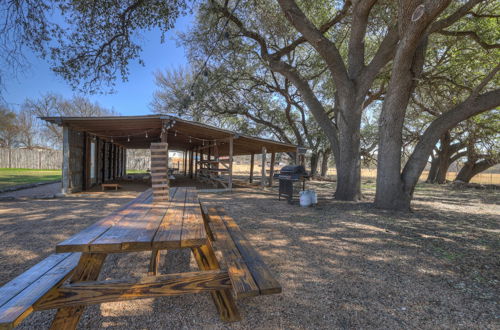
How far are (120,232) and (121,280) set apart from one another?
12.8 inches

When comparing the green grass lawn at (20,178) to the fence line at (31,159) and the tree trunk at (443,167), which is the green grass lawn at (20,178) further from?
the tree trunk at (443,167)

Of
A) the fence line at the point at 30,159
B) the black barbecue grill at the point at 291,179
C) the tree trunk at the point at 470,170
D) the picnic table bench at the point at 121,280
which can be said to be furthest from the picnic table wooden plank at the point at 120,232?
the fence line at the point at 30,159

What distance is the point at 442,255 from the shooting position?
135 inches

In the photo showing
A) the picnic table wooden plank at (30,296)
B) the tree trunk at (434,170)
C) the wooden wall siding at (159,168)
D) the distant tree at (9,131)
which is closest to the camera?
the picnic table wooden plank at (30,296)

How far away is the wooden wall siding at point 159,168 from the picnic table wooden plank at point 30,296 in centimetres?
107

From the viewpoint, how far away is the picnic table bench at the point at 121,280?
58.6 inches

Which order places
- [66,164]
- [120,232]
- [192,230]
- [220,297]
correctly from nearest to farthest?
[120,232] < [192,230] < [220,297] < [66,164]

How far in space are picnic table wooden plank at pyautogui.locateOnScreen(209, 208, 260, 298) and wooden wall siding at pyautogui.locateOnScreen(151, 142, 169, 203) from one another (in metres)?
0.81

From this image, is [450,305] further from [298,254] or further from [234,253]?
[234,253]

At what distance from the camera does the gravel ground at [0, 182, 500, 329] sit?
196 cm

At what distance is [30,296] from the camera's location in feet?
4.75

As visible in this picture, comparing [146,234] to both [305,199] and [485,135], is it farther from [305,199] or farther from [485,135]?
[485,135]

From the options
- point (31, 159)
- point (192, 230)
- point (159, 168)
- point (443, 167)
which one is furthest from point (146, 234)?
point (31, 159)

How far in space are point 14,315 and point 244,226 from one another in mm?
3759
